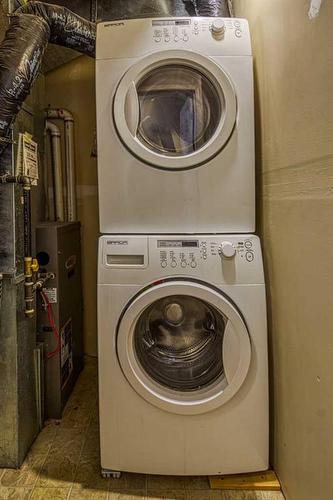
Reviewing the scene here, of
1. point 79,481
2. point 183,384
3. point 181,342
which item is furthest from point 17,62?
point 79,481

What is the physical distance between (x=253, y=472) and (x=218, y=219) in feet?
3.38

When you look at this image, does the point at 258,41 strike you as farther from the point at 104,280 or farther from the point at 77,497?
the point at 77,497

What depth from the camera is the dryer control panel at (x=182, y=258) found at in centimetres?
130

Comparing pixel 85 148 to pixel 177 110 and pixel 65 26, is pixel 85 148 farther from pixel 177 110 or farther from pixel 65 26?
pixel 177 110

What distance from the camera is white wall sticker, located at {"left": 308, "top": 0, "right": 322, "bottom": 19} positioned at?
934 mm

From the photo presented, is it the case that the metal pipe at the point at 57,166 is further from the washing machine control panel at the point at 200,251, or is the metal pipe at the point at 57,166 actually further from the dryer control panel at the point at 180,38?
the washing machine control panel at the point at 200,251

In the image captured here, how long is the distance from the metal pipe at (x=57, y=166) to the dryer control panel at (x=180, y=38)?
2.70ft

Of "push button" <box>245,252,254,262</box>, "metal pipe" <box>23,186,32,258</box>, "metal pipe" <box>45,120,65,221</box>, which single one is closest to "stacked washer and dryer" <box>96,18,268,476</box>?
"push button" <box>245,252,254,262</box>

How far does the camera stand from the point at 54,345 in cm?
172

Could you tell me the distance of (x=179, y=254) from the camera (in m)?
1.32

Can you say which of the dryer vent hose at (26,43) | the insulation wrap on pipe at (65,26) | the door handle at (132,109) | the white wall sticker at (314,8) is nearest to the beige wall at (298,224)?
the white wall sticker at (314,8)

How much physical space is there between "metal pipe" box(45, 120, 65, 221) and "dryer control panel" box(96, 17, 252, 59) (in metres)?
0.82

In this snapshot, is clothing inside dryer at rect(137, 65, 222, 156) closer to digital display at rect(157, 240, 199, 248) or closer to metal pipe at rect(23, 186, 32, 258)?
digital display at rect(157, 240, 199, 248)

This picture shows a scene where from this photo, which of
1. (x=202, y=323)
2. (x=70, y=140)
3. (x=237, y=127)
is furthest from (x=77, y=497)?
(x=70, y=140)
